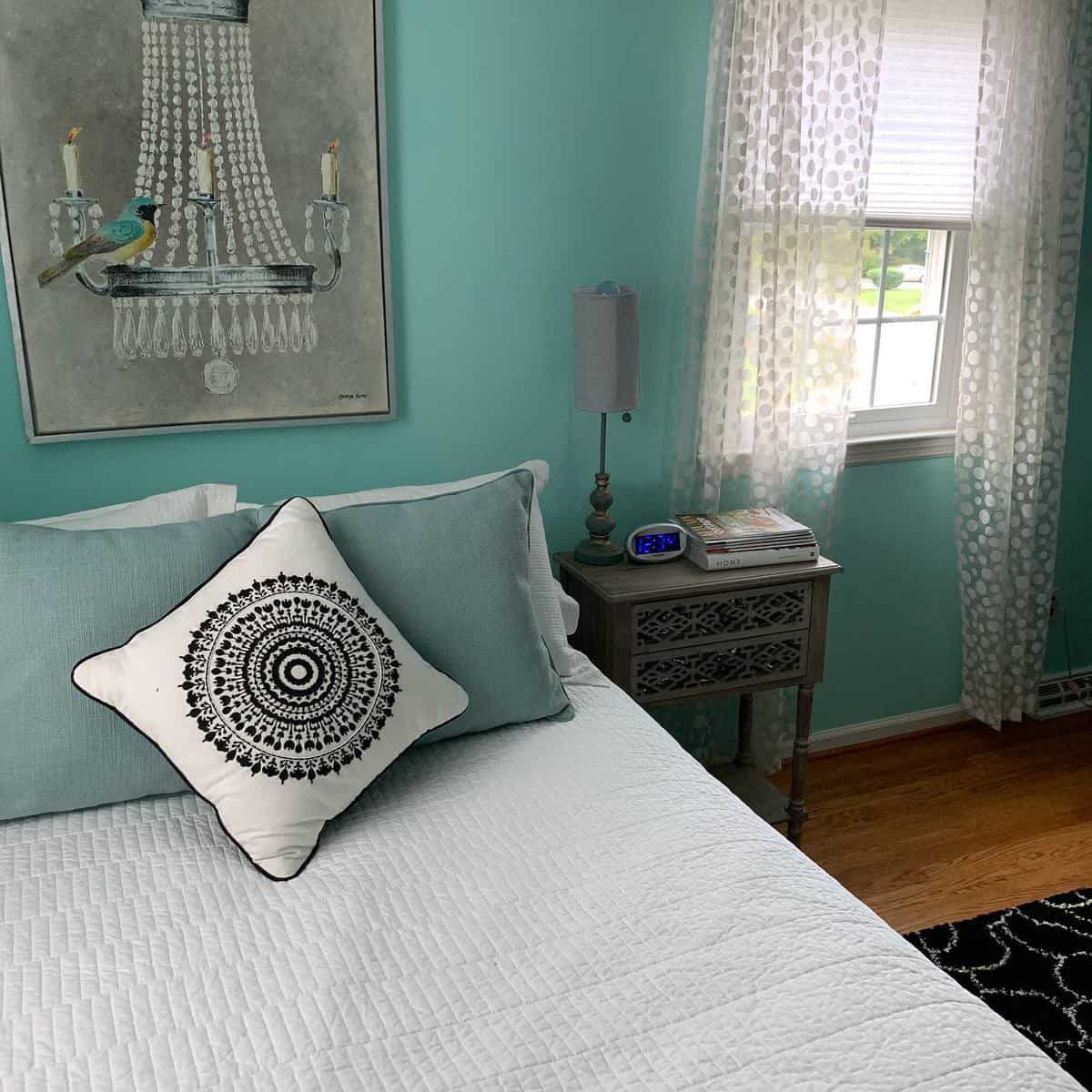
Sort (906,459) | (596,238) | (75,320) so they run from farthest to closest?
(906,459) → (596,238) → (75,320)

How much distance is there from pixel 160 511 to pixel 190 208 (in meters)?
0.67

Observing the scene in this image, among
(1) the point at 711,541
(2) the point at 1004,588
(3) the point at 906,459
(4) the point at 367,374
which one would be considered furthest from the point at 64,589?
(2) the point at 1004,588

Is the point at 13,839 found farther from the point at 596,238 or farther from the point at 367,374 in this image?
the point at 596,238

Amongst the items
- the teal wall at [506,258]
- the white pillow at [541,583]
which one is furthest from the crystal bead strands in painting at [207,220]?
the white pillow at [541,583]

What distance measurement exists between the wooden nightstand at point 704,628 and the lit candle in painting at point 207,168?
43.3 inches

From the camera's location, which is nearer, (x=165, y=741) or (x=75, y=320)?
(x=165, y=741)

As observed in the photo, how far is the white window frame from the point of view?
2.88 meters

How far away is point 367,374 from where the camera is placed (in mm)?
2311

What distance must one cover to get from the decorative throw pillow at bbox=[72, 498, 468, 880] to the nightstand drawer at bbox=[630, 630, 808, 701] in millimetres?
845

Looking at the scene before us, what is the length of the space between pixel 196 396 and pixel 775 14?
1.53 metres

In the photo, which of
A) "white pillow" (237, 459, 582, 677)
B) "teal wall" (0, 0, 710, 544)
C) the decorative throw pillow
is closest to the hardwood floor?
"white pillow" (237, 459, 582, 677)

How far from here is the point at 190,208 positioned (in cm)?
208

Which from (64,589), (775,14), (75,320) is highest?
(775,14)

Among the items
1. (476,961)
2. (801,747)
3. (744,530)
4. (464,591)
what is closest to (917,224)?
(744,530)
